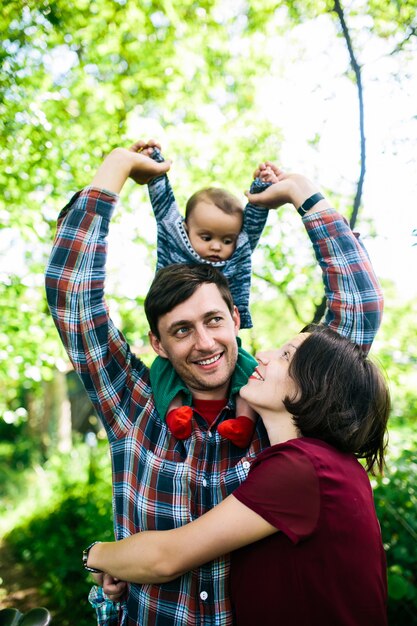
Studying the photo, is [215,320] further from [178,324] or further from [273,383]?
[273,383]

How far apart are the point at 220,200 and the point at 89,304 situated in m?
1.05

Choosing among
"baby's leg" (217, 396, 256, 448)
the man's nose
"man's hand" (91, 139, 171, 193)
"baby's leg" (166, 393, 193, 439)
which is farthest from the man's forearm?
"baby's leg" (217, 396, 256, 448)

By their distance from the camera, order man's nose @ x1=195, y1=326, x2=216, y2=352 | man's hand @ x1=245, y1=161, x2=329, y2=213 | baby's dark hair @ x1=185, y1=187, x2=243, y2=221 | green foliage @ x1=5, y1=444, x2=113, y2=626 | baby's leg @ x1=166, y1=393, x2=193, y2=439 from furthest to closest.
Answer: green foliage @ x1=5, y1=444, x2=113, y2=626 < baby's dark hair @ x1=185, y1=187, x2=243, y2=221 < man's hand @ x1=245, y1=161, x2=329, y2=213 < man's nose @ x1=195, y1=326, x2=216, y2=352 < baby's leg @ x1=166, y1=393, x2=193, y2=439

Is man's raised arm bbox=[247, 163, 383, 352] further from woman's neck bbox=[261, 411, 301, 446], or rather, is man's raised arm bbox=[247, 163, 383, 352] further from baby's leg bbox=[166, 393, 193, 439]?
baby's leg bbox=[166, 393, 193, 439]

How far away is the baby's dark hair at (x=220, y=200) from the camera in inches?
97.5

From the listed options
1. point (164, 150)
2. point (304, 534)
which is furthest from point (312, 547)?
point (164, 150)

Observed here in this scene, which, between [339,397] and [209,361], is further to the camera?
[209,361]

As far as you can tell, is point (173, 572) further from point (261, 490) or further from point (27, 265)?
point (27, 265)

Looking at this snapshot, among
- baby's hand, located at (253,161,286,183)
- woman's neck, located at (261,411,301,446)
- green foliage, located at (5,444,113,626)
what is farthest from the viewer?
green foliage, located at (5,444,113,626)

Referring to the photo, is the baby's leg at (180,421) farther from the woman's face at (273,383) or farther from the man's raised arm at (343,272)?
the man's raised arm at (343,272)

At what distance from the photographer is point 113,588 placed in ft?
5.51

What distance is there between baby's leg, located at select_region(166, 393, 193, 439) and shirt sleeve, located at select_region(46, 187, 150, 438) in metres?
0.17

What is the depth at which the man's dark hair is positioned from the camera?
1895 mm

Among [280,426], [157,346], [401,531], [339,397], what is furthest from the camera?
[401,531]
